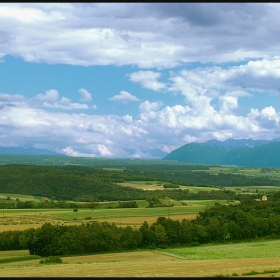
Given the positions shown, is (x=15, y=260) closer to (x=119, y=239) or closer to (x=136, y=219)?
(x=119, y=239)

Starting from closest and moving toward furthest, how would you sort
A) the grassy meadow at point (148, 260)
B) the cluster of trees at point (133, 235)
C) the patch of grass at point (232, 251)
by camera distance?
the grassy meadow at point (148, 260)
the patch of grass at point (232, 251)
the cluster of trees at point (133, 235)

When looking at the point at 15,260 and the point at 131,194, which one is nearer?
the point at 15,260

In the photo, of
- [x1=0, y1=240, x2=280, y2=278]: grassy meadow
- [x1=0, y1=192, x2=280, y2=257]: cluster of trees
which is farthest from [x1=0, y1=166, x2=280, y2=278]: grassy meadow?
[x1=0, y1=192, x2=280, y2=257]: cluster of trees

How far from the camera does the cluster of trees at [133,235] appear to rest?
5000 cm

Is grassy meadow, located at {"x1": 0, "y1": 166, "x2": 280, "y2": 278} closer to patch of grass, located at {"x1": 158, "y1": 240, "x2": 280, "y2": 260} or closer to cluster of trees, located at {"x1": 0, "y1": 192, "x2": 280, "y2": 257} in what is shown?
patch of grass, located at {"x1": 158, "y1": 240, "x2": 280, "y2": 260}

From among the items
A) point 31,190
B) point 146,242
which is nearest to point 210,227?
point 146,242

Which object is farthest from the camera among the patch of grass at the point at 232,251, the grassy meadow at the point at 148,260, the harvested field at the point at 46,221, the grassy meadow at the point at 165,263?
the harvested field at the point at 46,221

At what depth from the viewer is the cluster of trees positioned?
164ft

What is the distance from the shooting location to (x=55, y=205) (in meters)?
106

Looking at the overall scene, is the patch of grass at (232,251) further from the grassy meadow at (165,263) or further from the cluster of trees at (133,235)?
the cluster of trees at (133,235)

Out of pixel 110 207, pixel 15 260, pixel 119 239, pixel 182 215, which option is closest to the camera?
pixel 15 260

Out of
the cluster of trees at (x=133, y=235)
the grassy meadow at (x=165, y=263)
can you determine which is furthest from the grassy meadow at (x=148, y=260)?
the cluster of trees at (x=133, y=235)

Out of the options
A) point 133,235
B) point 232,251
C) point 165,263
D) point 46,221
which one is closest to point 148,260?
Answer: point 165,263

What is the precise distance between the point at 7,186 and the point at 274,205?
92024mm
